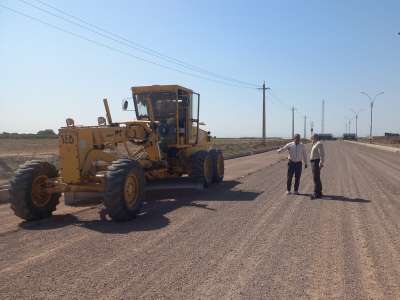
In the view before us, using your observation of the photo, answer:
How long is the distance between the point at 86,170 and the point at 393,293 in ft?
21.3

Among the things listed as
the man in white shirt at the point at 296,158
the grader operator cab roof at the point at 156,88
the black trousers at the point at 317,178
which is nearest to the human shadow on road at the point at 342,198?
the black trousers at the point at 317,178

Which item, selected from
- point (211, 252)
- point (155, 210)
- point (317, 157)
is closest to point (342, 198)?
point (317, 157)

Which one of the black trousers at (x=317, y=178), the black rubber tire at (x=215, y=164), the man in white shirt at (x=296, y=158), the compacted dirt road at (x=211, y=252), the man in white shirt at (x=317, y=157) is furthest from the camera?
the black rubber tire at (x=215, y=164)

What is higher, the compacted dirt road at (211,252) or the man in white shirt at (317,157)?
the man in white shirt at (317,157)

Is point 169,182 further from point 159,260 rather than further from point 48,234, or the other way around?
point 159,260

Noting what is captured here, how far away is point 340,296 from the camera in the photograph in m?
4.78

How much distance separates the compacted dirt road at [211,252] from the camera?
501 cm

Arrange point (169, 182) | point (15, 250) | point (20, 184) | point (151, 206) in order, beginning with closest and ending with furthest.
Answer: point (15, 250), point (20, 184), point (151, 206), point (169, 182)

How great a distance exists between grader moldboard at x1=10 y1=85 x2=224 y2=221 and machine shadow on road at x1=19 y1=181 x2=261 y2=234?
28 cm

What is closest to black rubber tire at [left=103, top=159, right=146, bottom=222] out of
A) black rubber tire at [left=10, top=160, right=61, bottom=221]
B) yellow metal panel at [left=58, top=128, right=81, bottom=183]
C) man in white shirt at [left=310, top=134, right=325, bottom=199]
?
yellow metal panel at [left=58, top=128, right=81, bottom=183]

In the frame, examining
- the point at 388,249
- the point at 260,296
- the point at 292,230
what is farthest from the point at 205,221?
the point at 260,296

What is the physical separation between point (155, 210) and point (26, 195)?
275cm

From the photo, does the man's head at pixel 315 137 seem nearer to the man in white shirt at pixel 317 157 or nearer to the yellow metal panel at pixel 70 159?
the man in white shirt at pixel 317 157

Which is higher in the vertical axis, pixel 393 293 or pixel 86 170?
pixel 86 170
